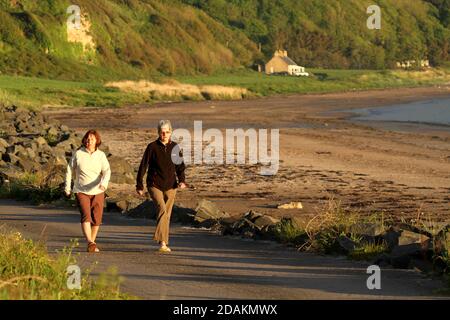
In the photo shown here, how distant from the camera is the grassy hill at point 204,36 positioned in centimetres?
9475

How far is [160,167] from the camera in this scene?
45.9 ft

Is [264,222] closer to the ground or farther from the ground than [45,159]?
closer to the ground

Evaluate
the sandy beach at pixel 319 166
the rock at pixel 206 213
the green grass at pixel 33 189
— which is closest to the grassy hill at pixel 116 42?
the sandy beach at pixel 319 166

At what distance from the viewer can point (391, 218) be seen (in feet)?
60.2

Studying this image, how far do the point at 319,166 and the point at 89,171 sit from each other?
645 inches

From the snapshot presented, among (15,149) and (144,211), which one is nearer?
(144,211)

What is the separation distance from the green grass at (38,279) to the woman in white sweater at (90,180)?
1.75 m

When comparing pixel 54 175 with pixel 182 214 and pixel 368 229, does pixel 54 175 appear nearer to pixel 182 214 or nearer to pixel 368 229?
pixel 182 214

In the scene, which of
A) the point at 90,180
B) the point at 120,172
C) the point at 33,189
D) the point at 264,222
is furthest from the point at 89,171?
the point at 120,172

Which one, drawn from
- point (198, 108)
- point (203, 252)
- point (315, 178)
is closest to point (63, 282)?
point (203, 252)

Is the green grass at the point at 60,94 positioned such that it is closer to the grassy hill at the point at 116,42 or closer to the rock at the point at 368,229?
the grassy hill at the point at 116,42

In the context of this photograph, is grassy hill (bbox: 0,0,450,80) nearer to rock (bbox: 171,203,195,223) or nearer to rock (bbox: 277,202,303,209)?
rock (bbox: 277,202,303,209)
